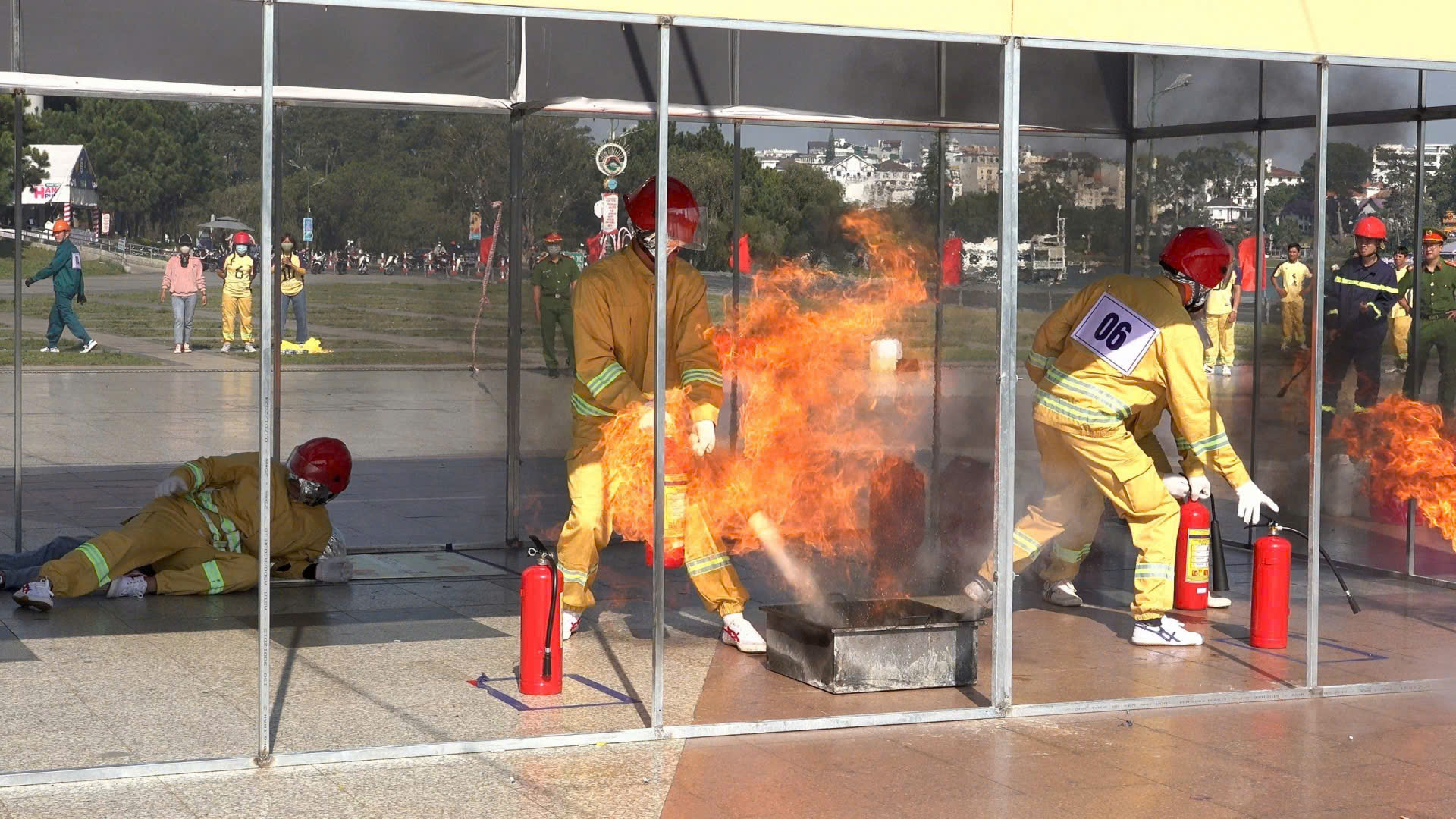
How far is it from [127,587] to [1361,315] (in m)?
7.61

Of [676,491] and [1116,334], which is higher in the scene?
Answer: [1116,334]

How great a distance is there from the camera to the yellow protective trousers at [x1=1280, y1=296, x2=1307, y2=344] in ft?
36.9

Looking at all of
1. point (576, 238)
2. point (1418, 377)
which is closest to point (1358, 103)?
point (1418, 377)

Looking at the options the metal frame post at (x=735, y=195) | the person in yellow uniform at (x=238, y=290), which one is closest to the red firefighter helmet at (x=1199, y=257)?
the metal frame post at (x=735, y=195)

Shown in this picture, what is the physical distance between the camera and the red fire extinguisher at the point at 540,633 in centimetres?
632

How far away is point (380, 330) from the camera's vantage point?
3216cm

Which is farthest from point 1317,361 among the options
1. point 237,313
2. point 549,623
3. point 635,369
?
point 237,313

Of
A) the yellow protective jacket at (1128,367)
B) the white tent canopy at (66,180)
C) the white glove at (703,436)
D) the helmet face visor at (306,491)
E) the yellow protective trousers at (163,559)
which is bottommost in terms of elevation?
the yellow protective trousers at (163,559)

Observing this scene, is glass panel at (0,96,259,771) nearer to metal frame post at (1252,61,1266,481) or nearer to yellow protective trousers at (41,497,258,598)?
yellow protective trousers at (41,497,258,598)

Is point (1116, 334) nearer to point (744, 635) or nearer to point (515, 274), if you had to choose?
point (744, 635)

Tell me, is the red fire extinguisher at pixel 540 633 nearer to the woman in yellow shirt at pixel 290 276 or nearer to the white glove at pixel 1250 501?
the white glove at pixel 1250 501

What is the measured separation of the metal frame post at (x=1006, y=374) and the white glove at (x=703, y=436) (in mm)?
1231

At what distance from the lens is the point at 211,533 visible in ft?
27.2

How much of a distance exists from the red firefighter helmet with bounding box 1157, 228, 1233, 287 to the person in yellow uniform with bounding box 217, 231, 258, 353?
1966 cm
